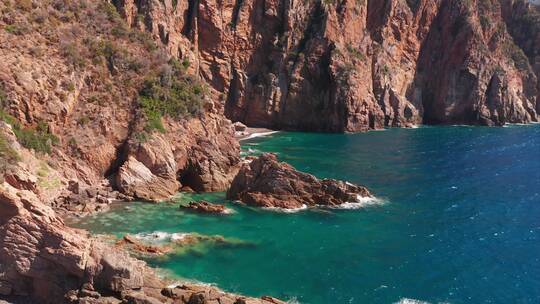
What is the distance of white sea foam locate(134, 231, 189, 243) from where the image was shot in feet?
135

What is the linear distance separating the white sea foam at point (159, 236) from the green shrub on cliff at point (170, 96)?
17604 mm

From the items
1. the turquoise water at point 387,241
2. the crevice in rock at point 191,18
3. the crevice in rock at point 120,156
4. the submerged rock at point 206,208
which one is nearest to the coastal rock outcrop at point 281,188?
the turquoise water at point 387,241

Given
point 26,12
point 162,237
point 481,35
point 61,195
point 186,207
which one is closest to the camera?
point 162,237

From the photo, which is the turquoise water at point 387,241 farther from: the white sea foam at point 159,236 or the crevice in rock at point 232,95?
the crevice in rock at point 232,95

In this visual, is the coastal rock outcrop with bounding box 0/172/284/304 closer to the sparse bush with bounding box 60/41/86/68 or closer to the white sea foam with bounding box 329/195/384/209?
the white sea foam with bounding box 329/195/384/209

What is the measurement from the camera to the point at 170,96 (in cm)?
6256

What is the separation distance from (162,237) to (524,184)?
48323mm

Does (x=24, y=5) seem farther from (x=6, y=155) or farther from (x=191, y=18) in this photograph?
(x=191, y=18)

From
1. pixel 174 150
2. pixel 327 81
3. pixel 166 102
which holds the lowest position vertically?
pixel 174 150

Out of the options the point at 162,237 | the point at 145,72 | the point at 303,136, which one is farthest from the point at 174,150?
the point at 303,136

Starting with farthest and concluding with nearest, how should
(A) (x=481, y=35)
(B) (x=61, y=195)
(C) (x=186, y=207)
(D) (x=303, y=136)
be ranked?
(A) (x=481, y=35) < (D) (x=303, y=136) < (C) (x=186, y=207) < (B) (x=61, y=195)

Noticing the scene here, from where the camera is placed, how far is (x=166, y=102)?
2422 inches

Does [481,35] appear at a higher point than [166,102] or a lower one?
higher

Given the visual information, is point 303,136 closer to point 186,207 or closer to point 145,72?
point 145,72
